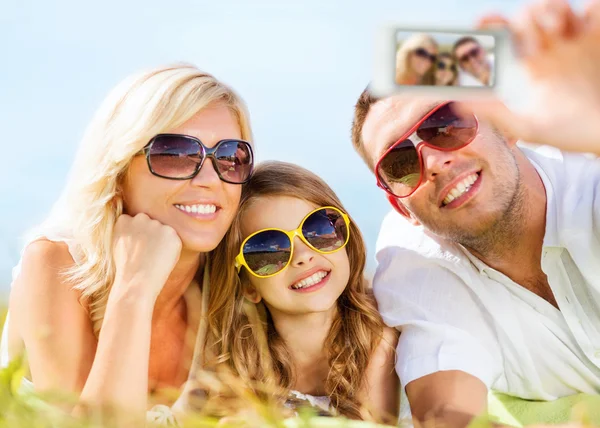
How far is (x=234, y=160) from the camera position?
3225 millimetres

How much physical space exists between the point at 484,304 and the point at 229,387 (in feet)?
3.82

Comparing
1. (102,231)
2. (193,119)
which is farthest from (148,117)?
(102,231)

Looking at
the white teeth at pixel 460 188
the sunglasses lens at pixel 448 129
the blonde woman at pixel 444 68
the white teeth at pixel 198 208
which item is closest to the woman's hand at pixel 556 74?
the blonde woman at pixel 444 68

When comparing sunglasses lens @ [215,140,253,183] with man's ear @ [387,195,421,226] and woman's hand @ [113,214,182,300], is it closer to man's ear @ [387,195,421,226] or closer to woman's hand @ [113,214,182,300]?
woman's hand @ [113,214,182,300]

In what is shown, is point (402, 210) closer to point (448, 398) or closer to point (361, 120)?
point (361, 120)

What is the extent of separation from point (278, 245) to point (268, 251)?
2.0 inches

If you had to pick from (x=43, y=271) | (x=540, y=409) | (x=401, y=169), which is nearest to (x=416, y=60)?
(x=401, y=169)

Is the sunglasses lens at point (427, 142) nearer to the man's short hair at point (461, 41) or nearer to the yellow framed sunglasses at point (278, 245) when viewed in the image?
the yellow framed sunglasses at point (278, 245)

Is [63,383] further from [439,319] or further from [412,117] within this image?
[412,117]

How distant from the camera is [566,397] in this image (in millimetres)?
3438

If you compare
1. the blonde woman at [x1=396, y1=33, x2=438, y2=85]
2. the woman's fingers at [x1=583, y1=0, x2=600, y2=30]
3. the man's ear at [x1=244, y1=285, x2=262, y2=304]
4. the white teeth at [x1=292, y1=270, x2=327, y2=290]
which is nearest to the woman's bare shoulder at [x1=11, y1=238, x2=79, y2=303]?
the man's ear at [x1=244, y1=285, x2=262, y2=304]

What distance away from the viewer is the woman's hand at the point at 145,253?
301 cm

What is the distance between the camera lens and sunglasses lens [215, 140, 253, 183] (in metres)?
3.18

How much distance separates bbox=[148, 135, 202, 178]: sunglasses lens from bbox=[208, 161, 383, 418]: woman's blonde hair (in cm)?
42
